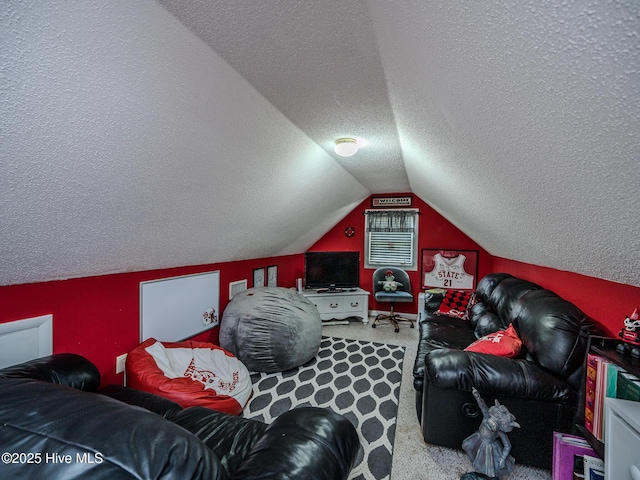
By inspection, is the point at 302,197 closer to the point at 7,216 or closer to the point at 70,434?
the point at 7,216

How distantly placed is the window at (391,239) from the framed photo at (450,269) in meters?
0.24

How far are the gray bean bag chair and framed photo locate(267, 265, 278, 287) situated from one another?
4.01 ft

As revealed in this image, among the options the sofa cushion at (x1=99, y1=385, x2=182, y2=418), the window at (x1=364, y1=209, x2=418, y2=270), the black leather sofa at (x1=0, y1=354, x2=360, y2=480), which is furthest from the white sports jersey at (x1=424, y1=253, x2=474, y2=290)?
the black leather sofa at (x1=0, y1=354, x2=360, y2=480)

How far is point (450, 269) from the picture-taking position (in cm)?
480

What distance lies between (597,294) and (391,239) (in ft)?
10.7

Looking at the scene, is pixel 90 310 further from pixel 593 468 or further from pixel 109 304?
pixel 593 468

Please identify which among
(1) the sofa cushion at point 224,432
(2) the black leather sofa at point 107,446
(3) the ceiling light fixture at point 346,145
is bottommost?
(1) the sofa cushion at point 224,432

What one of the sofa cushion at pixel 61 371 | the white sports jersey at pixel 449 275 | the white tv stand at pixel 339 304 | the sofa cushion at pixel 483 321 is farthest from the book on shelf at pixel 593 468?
the white sports jersey at pixel 449 275

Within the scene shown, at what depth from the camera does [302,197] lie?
3.18 m

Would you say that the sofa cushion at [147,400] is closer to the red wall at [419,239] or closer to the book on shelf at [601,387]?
the book on shelf at [601,387]

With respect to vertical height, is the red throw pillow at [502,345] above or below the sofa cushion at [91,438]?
below

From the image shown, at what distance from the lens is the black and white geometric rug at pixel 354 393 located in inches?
74.1

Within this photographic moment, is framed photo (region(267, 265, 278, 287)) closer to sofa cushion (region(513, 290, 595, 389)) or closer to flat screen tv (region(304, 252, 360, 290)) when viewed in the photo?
flat screen tv (region(304, 252, 360, 290))

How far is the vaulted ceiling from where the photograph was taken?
723 mm
